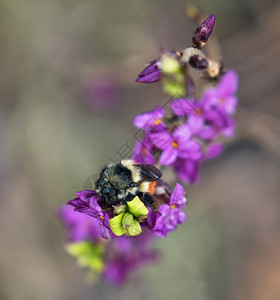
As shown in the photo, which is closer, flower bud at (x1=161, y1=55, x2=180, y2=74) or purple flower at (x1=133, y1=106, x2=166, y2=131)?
flower bud at (x1=161, y1=55, x2=180, y2=74)

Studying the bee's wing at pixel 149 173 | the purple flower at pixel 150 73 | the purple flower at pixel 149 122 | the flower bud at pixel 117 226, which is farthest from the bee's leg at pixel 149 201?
the purple flower at pixel 150 73

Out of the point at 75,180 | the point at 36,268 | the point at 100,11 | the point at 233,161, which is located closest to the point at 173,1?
the point at 100,11

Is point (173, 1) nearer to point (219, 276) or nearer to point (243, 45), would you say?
point (243, 45)

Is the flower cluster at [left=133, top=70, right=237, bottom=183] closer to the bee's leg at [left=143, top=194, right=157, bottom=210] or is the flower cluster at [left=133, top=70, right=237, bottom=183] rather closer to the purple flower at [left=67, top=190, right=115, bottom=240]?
the bee's leg at [left=143, top=194, right=157, bottom=210]

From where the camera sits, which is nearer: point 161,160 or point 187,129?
point 161,160

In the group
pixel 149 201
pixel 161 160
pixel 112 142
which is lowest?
pixel 149 201

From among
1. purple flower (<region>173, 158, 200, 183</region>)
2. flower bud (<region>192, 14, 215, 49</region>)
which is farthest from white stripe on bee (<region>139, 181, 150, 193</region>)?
flower bud (<region>192, 14, 215, 49</region>)

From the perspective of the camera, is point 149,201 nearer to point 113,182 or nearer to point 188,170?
point 113,182

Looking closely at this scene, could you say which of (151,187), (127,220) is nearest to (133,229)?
(127,220)
